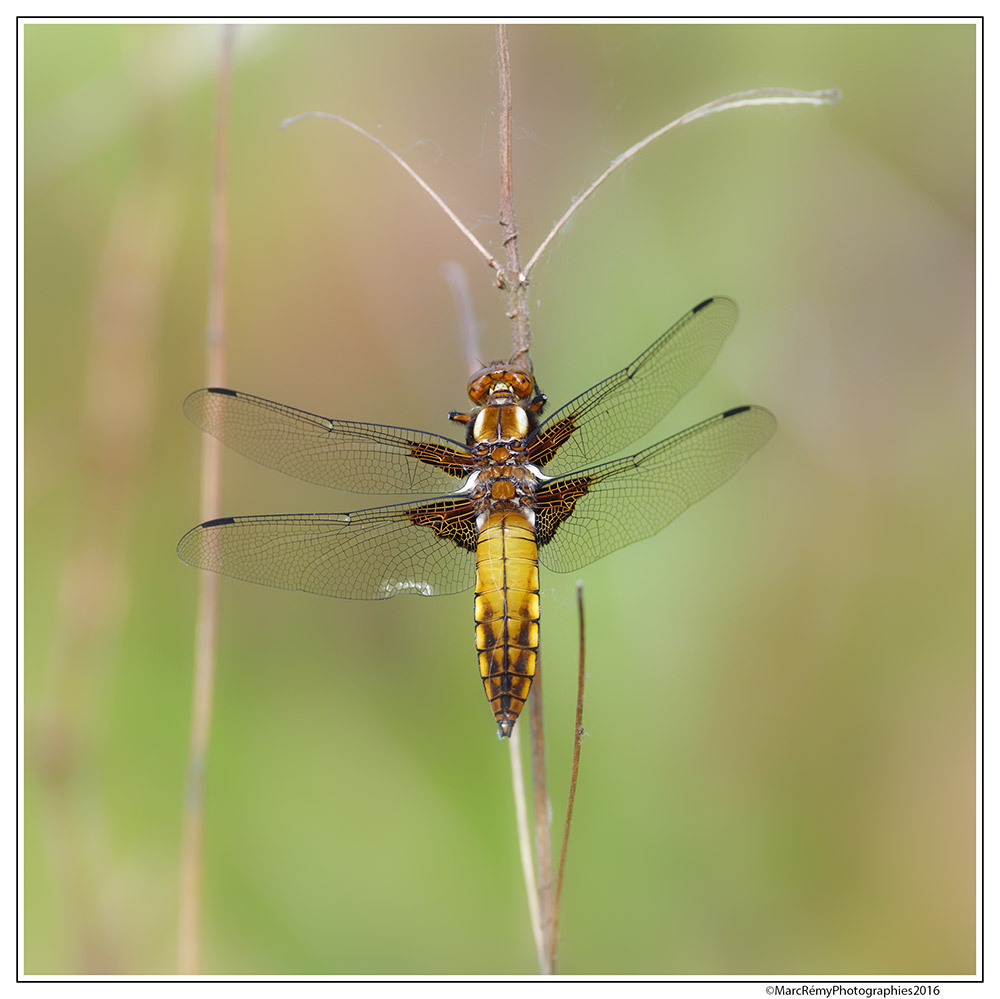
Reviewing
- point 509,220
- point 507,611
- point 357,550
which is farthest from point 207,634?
point 509,220

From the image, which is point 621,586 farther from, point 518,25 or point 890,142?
point 518,25

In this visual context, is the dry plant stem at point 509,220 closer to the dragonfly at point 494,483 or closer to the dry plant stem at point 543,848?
the dragonfly at point 494,483

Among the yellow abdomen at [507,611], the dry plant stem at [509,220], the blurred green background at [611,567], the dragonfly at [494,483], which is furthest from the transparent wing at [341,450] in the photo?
the blurred green background at [611,567]

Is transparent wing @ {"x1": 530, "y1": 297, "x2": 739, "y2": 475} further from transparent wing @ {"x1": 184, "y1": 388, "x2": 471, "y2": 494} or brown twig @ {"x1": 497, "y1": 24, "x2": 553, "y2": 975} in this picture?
brown twig @ {"x1": 497, "y1": 24, "x2": 553, "y2": 975}

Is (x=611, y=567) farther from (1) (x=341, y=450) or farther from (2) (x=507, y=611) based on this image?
(1) (x=341, y=450)

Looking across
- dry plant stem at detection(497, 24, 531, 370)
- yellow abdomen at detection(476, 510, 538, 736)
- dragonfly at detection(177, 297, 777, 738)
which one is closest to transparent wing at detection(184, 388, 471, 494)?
dragonfly at detection(177, 297, 777, 738)

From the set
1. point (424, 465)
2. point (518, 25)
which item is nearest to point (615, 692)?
point (424, 465)
